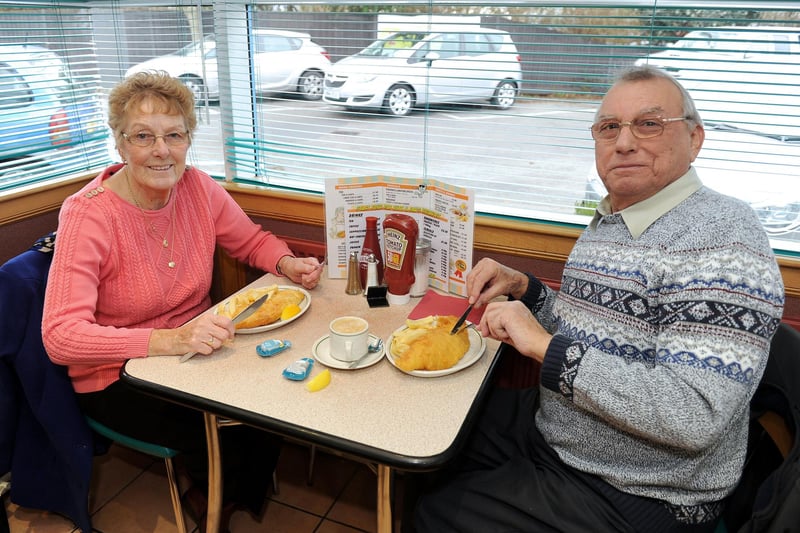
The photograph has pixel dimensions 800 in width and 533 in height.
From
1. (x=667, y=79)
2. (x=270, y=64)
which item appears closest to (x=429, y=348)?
(x=667, y=79)

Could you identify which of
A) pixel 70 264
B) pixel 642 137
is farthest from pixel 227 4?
pixel 642 137

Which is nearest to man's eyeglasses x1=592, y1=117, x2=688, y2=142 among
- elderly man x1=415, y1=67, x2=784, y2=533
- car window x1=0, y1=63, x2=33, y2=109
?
elderly man x1=415, y1=67, x2=784, y2=533

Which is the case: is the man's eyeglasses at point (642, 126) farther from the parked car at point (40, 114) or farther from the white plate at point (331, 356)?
the parked car at point (40, 114)

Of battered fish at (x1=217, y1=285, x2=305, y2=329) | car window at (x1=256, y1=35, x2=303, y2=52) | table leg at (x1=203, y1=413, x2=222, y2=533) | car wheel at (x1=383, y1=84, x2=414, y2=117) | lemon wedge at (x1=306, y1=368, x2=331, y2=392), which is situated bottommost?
table leg at (x1=203, y1=413, x2=222, y2=533)

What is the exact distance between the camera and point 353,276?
5.44ft

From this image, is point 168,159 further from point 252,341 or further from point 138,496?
point 138,496

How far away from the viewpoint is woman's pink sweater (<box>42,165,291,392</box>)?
1.35 metres

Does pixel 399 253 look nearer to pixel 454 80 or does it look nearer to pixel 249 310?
pixel 249 310

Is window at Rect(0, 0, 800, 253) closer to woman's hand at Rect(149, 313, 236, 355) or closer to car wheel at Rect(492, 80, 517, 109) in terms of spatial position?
car wheel at Rect(492, 80, 517, 109)

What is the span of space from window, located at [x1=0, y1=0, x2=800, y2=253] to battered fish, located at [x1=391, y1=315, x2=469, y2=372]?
0.77 metres

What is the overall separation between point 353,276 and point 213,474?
642mm

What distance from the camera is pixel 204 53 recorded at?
2.23 m

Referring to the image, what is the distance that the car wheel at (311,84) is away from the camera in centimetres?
212

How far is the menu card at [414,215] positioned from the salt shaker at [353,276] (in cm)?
10
